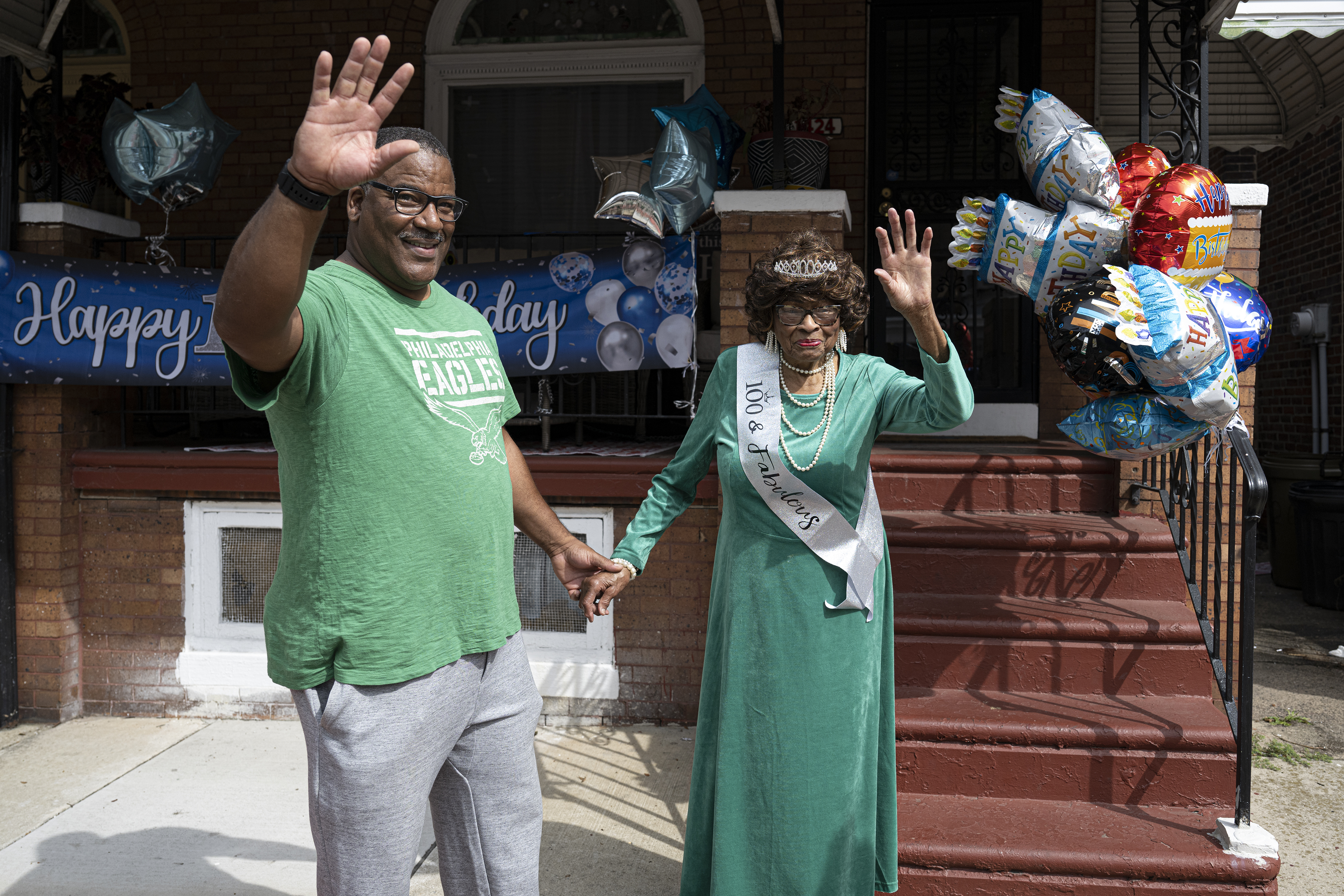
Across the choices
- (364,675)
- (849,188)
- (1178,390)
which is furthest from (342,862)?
(849,188)

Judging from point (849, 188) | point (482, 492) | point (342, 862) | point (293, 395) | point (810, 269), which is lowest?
point (342, 862)

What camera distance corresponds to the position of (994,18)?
245 inches

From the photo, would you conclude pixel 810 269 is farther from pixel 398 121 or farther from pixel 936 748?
pixel 398 121

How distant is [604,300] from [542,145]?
272 centimetres

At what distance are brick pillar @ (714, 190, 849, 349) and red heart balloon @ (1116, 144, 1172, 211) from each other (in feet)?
4.21

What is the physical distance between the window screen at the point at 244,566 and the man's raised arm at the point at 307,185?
3.68m

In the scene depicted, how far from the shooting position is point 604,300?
4.73 m

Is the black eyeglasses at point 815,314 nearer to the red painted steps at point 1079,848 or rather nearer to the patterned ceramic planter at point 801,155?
the red painted steps at point 1079,848

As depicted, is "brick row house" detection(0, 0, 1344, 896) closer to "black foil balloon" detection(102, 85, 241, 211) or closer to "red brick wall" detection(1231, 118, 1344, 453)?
"red brick wall" detection(1231, 118, 1344, 453)

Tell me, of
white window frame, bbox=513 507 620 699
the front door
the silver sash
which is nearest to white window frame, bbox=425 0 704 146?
the front door

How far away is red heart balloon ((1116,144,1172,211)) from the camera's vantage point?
324cm

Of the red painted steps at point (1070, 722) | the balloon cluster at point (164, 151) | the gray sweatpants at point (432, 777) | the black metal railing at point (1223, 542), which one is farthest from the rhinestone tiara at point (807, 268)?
the balloon cluster at point (164, 151)

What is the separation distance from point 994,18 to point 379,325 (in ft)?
18.5

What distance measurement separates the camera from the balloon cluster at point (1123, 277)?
279 centimetres
